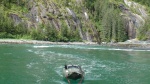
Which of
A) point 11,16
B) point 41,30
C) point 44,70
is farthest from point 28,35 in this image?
point 44,70

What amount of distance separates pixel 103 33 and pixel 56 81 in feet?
491

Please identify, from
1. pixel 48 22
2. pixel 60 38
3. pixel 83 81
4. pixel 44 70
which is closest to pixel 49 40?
pixel 60 38

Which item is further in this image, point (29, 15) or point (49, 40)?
point (29, 15)

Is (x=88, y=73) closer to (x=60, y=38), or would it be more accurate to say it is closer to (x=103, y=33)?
(x=60, y=38)

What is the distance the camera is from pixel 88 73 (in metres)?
61.0

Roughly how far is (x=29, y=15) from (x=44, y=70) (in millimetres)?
131716

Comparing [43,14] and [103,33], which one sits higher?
[43,14]

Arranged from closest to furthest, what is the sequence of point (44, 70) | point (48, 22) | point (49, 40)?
point (44, 70) < point (49, 40) < point (48, 22)

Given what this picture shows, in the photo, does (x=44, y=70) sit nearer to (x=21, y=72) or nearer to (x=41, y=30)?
(x=21, y=72)

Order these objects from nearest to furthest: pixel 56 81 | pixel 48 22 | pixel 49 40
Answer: pixel 56 81, pixel 49 40, pixel 48 22

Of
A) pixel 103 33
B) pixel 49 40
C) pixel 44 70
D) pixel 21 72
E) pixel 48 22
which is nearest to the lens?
pixel 21 72

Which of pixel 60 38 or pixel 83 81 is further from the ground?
pixel 83 81

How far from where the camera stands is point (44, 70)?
63.4 metres

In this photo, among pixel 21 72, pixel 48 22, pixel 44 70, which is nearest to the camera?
pixel 21 72
